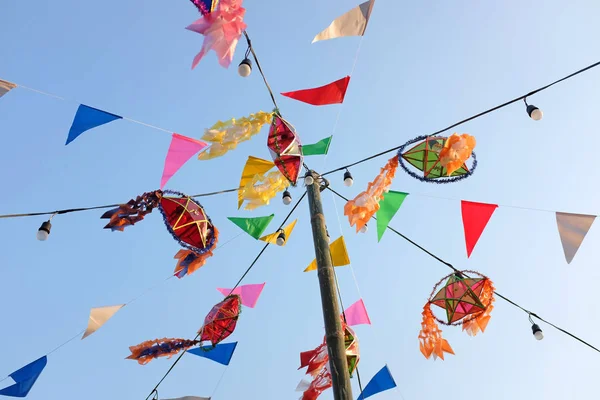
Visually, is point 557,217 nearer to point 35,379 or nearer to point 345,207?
point 345,207

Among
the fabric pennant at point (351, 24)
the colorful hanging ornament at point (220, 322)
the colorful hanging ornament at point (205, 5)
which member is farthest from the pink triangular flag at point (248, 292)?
the colorful hanging ornament at point (205, 5)

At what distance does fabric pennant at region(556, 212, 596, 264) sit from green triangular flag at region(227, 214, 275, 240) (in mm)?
3715

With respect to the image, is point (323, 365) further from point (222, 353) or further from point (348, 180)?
point (348, 180)

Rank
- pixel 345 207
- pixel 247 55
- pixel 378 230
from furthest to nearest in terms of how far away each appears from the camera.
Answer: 1. pixel 378 230
2. pixel 345 207
3. pixel 247 55

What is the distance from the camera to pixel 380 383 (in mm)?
6883

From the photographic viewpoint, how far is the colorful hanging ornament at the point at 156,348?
6379mm

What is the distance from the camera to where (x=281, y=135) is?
5.48 meters

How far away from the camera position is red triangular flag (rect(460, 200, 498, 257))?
A: 615 centimetres

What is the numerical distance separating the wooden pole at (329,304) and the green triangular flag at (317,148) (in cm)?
44

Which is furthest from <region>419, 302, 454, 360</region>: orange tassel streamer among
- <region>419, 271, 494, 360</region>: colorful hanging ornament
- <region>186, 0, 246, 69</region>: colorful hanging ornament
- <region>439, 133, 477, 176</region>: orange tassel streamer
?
<region>186, 0, 246, 69</region>: colorful hanging ornament

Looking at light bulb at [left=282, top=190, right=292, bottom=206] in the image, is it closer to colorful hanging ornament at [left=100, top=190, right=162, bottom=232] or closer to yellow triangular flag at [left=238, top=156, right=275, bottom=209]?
yellow triangular flag at [left=238, top=156, right=275, bottom=209]

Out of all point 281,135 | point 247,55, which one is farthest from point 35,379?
point 247,55

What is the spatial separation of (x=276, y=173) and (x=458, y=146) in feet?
7.17

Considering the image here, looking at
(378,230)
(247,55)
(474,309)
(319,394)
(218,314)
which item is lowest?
(319,394)
